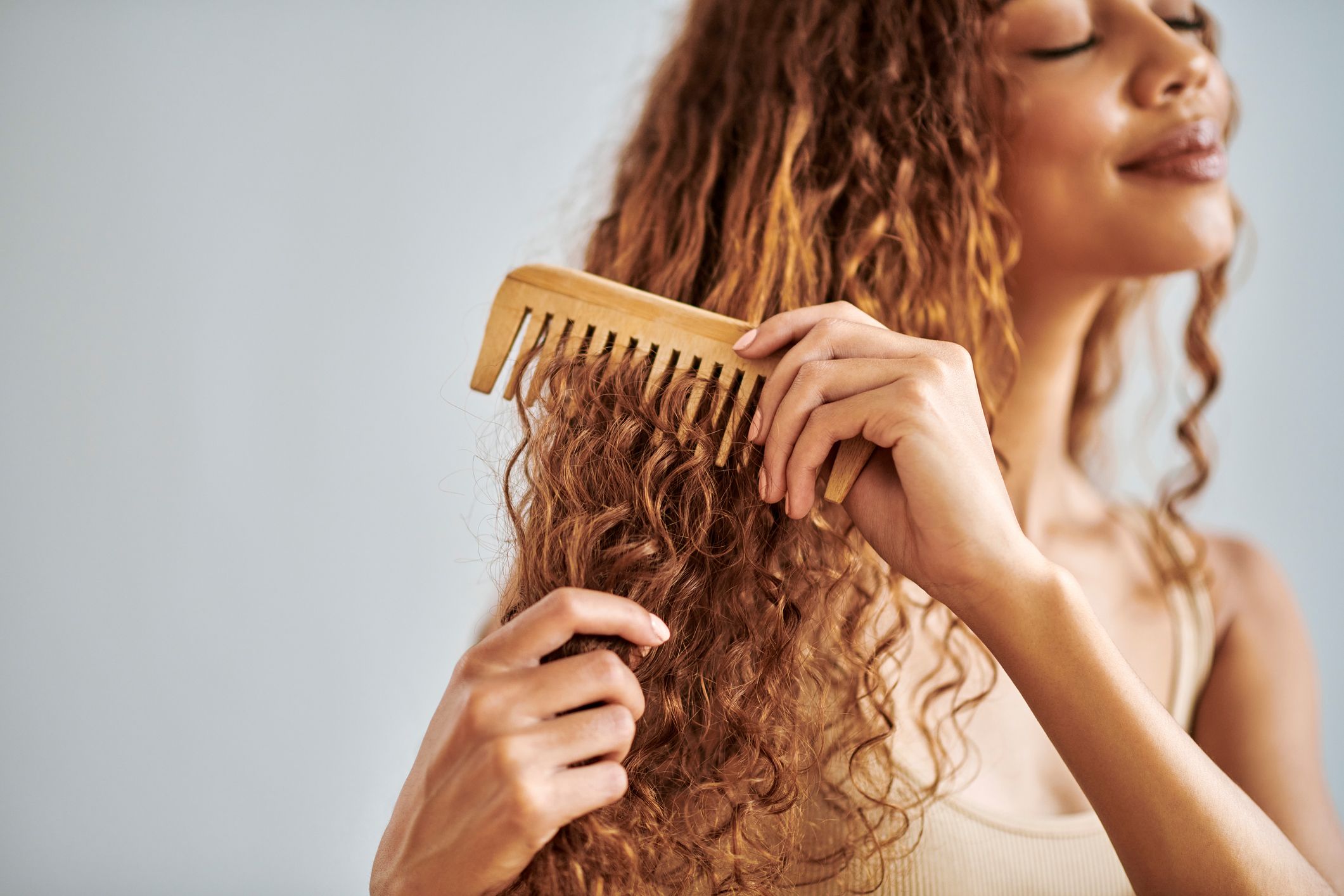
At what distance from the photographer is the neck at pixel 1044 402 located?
3.71ft

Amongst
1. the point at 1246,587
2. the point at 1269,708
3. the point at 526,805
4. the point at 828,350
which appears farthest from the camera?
the point at 1246,587

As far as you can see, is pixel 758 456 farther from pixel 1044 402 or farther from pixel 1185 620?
pixel 1185 620

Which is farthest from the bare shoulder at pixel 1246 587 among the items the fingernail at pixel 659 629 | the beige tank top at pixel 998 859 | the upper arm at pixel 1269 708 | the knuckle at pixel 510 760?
the knuckle at pixel 510 760

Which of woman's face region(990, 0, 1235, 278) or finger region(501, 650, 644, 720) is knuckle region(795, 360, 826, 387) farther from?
woman's face region(990, 0, 1235, 278)

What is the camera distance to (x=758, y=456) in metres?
0.76

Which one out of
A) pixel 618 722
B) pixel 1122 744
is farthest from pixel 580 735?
pixel 1122 744

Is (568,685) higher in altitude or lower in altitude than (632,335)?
lower

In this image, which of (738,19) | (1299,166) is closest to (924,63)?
(738,19)

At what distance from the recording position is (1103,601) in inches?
49.2

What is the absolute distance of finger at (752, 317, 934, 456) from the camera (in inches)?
27.9

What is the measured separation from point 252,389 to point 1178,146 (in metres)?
1.24

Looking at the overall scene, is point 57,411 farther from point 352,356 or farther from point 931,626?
point 931,626

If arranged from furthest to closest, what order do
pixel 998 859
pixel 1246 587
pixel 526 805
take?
pixel 1246 587, pixel 998 859, pixel 526 805

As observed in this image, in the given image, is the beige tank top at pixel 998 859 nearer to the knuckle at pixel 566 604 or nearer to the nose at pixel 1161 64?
the knuckle at pixel 566 604
